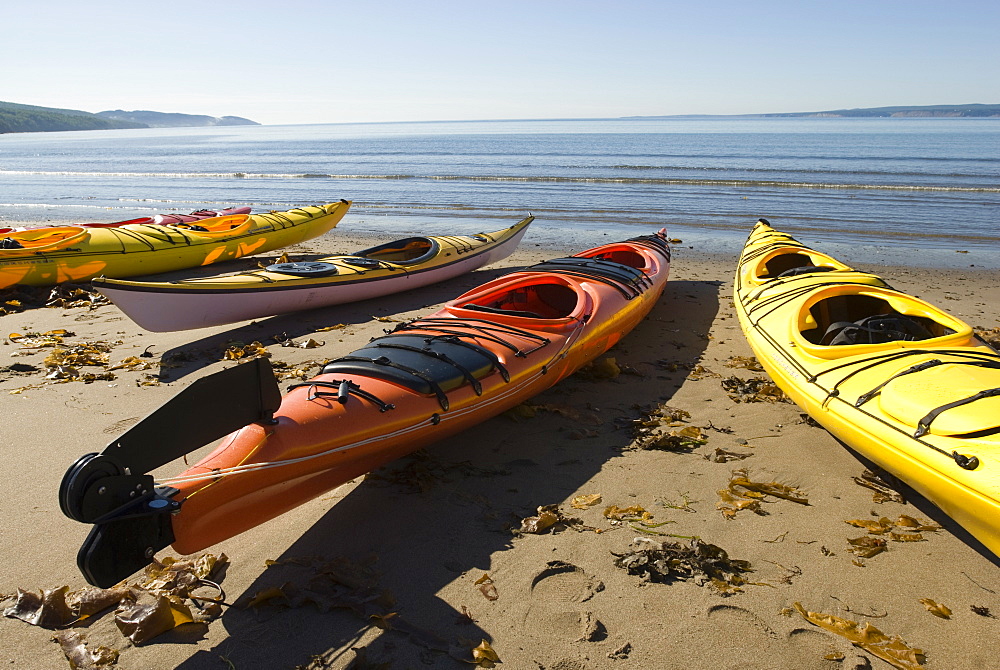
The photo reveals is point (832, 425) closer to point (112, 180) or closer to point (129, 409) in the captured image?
point (129, 409)

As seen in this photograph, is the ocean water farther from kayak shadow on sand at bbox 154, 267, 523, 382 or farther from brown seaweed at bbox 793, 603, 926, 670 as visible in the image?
brown seaweed at bbox 793, 603, 926, 670

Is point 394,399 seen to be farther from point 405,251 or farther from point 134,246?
point 134,246

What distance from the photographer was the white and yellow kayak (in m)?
6.26

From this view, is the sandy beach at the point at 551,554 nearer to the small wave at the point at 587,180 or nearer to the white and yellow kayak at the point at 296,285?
the white and yellow kayak at the point at 296,285

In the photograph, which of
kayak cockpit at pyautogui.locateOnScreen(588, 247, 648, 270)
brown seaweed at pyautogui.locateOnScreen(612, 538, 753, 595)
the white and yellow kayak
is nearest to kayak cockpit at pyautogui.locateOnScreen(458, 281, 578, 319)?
kayak cockpit at pyautogui.locateOnScreen(588, 247, 648, 270)

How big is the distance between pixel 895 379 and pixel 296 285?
20.0ft

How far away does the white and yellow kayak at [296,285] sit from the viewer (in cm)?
626

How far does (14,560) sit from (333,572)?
162 cm

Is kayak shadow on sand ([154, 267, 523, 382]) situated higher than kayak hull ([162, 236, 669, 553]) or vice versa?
kayak hull ([162, 236, 669, 553])

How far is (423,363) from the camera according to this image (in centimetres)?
423

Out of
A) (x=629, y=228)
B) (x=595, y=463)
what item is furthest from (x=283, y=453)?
(x=629, y=228)

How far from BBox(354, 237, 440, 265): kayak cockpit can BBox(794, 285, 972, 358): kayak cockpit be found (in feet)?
17.2

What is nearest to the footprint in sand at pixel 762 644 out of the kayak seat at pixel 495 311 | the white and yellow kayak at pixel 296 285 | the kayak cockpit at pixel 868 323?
the kayak cockpit at pixel 868 323

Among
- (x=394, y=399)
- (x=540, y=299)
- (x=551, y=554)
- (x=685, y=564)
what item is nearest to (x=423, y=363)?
(x=394, y=399)
